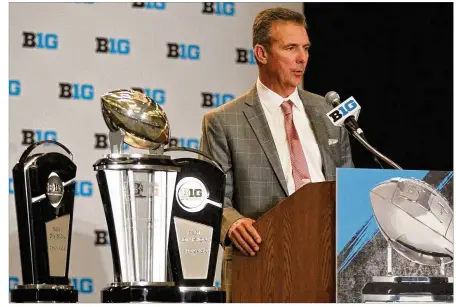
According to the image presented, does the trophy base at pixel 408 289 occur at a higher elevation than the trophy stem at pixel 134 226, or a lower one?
lower

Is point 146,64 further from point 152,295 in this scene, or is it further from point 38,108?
point 152,295

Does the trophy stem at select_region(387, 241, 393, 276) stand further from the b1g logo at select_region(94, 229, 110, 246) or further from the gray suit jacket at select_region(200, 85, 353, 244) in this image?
the b1g logo at select_region(94, 229, 110, 246)

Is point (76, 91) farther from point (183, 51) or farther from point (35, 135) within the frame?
point (183, 51)

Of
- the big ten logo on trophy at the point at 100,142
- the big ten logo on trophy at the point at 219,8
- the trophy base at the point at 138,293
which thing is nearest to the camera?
the trophy base at the point at 138,293

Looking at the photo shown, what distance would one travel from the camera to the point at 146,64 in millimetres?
4648

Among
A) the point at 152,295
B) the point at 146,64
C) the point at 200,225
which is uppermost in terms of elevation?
the point at 146,64

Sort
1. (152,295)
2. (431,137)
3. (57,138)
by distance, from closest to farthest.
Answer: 1. (152,295)
2. (57,138)
3. (431,137)

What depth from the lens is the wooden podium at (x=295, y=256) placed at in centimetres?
240

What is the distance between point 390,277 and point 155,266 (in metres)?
0.60

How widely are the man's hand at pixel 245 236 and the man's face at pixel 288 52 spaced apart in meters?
0.75

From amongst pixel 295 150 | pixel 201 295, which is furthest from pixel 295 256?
pixel 295 150

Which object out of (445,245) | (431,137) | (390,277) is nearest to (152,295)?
(390,277)

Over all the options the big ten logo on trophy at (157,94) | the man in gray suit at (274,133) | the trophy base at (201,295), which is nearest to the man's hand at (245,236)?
the man in gray suit at (274,133)

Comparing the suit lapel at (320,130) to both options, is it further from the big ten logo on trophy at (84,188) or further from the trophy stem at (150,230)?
the big ten logo on trophy at (84,188)
